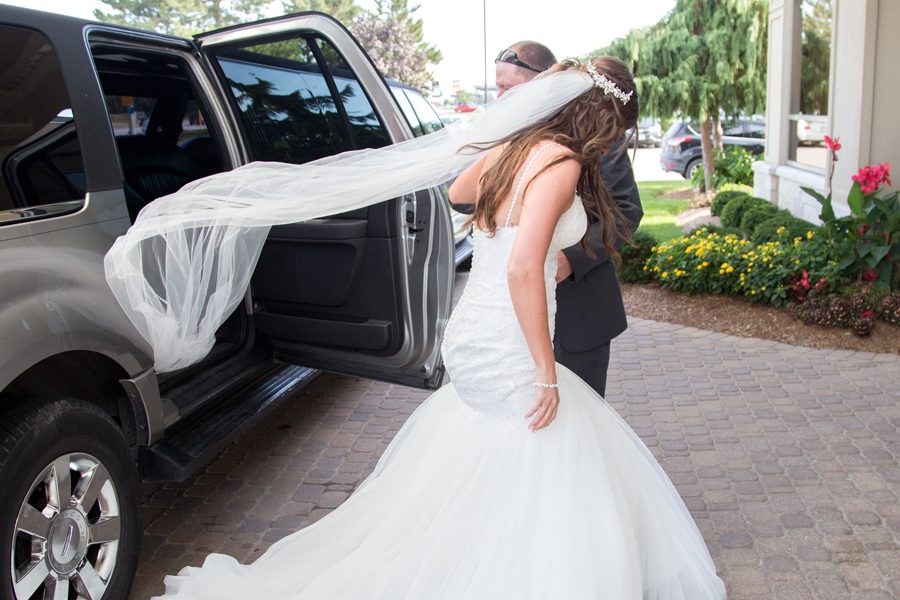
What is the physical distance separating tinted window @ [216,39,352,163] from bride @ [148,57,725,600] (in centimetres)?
170

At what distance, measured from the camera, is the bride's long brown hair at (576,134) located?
96.0 inches

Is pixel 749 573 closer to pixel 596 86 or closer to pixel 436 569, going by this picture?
pixel 436 569

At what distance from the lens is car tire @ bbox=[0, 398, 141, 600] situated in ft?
7.77

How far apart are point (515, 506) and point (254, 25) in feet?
8.38

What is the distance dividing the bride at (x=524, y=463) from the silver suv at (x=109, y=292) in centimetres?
60

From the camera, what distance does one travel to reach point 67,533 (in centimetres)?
259

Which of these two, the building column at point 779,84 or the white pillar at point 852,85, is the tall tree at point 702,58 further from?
the white pillar at point 852,85

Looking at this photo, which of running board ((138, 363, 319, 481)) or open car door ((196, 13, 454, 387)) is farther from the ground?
open car door ((196, 13, 454, 387))

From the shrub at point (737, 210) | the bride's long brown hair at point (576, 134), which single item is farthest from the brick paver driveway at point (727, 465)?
the shrub at point (737, 210)

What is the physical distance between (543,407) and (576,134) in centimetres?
86

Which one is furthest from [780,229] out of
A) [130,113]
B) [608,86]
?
[130,113]

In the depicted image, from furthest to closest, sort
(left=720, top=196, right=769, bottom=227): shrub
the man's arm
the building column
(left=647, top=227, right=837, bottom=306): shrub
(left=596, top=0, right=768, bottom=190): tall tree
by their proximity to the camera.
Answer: (left=596, top=0, right=768, bottom=190): tall tree, the building column, (left=720, top=196, right=769, bottom=227): shrub, (left=647, top=227, right=837, bottom=306): shrub, the man's arm

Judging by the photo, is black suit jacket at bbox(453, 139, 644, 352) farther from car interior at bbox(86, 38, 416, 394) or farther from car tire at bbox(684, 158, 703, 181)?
car tire at bbox(684, 158, 703, 181)

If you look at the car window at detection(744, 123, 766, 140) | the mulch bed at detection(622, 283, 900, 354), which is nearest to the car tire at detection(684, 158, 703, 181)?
the car window at detection(744, 123, 766, 140)
